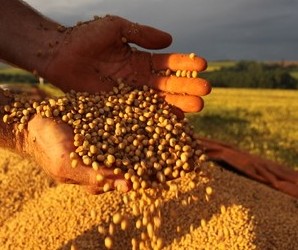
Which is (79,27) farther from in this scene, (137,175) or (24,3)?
(137,175)

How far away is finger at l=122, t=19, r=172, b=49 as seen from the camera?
2.53m

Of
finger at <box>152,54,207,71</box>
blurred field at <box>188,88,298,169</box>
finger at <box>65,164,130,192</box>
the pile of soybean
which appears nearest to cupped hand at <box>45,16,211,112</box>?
finger at <box>152,54,207,71</box>

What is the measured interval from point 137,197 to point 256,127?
17.6 feet

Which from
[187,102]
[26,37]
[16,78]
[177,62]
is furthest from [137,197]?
→ [16,78]

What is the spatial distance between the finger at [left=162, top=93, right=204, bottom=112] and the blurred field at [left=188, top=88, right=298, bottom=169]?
10.9 ft

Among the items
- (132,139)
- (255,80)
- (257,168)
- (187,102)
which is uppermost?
(187,102)

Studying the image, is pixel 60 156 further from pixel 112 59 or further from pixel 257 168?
pixel 257 168

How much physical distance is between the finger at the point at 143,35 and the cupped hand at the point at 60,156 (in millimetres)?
632

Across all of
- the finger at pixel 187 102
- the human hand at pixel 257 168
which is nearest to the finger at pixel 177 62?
the finger at pixel 187 102

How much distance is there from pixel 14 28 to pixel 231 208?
1.43 m

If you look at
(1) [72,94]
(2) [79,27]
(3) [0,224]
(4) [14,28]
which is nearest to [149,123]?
(1) [72,94]

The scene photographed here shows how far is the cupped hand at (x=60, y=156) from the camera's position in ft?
6.30

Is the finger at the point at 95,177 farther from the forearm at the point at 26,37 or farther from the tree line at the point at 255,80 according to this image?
the tree line at the point at 255,80

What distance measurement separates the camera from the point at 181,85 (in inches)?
95.0
